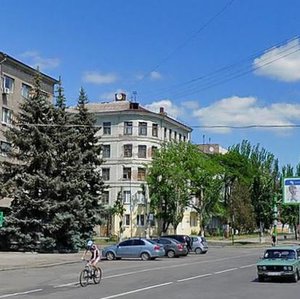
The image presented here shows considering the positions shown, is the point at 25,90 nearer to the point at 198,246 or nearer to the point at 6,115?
the point at 6,115

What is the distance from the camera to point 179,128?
9400 centimetres

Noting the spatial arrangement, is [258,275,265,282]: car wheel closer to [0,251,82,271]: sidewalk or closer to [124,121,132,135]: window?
[0,251,82,271]: sidewalk

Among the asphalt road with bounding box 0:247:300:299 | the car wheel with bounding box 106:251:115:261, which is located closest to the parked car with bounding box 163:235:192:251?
the car wheel with bounding box 106:251:115:261

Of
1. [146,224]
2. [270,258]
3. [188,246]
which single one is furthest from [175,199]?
[270,258]

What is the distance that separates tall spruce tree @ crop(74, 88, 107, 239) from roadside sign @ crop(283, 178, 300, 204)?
23739 mm

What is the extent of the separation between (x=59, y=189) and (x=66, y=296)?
2669cm

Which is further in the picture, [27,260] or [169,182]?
[169,182]

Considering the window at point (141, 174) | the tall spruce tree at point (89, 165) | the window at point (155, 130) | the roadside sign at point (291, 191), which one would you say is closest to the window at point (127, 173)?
the window at point (141, 174)

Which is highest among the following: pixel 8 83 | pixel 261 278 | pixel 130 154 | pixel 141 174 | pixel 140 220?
pixel 8 83

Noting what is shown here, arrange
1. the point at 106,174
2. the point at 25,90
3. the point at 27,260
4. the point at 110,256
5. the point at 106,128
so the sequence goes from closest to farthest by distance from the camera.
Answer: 1. the point at 27,260
2. the point at 110,256
3. the point at 25,90
4. the point at 106,174
5. the point at 106,128

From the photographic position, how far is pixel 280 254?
25.2 m

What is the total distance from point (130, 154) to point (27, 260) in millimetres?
A: 47692

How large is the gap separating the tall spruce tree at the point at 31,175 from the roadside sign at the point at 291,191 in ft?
103

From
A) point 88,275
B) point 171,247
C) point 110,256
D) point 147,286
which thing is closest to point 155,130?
point 171,247
